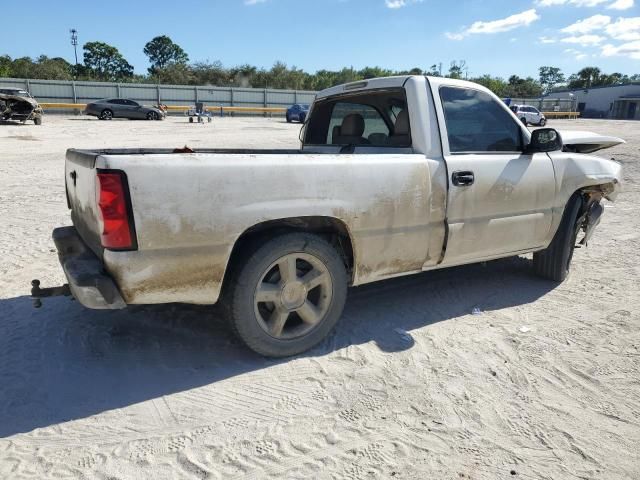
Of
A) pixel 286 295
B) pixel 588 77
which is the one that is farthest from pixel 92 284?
pixel 588 77

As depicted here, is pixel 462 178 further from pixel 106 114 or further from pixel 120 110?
pixel 120 110

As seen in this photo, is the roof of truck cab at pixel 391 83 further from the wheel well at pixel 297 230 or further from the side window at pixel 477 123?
the wheel well at pixel 297 230

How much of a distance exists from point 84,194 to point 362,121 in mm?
2620

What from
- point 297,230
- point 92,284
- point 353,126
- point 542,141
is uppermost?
point 353,126

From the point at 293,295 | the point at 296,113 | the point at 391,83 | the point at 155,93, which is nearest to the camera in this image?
the point at 293,295

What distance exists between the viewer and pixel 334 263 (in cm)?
340

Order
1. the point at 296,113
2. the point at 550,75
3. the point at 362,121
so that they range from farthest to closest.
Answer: the point at 550,75
the point at 296,113
the point at 362,121

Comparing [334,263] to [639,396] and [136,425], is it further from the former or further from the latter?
[639,396]

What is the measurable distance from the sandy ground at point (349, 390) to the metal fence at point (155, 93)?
4016cm

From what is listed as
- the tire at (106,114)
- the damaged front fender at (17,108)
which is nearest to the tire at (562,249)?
the damaged front fender at (17,108)

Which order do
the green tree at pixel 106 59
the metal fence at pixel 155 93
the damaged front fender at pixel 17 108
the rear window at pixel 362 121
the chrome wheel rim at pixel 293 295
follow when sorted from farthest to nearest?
the green tree at pixel 106 59, the metal fence at pixel 155 93, the damaged front fender at pixel 17 108, the rear window at pixel 362 121, the chrome wheel rim at pixel 293 295

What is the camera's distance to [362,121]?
463cm

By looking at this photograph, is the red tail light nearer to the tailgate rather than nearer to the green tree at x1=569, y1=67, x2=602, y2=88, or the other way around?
the tailgate

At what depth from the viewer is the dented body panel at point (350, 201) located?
2.74m
